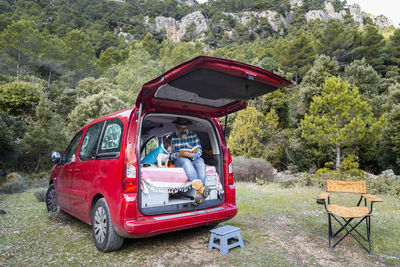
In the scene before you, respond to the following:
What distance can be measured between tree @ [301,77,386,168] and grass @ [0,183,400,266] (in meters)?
10.6

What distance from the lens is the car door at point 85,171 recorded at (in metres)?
3.29

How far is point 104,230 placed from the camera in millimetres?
2928

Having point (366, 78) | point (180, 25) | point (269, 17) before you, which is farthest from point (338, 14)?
point (366, 78)

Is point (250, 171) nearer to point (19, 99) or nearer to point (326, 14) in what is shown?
point (19, 99)

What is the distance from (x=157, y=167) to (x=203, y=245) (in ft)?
3.79

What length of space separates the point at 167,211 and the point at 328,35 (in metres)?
38.6

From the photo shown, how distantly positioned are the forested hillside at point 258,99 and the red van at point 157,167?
8.79 meters

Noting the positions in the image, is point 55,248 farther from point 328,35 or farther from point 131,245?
point 328,35

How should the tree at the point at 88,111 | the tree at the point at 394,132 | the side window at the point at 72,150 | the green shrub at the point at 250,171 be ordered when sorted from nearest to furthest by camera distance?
1. the side window at the point at 72,150
2. the green shrub at the point at 250,171
3. the tree at the point at 394,132
4. the tree at the point at 88,111

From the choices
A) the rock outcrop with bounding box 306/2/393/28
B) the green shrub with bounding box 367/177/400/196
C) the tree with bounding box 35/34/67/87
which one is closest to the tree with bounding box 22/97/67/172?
the green shrub with bounding box 367/177/400/196

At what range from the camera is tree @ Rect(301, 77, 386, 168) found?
14.0 metres

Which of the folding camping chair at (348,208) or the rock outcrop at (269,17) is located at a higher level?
the rock outcrop at (269,17)

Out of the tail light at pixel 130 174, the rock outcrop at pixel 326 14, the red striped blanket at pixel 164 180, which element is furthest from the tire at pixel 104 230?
the rock outcrop at pixel 326 14

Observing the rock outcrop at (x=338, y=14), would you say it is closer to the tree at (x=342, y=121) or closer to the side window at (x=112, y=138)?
the tree at (x=342, y=121)
